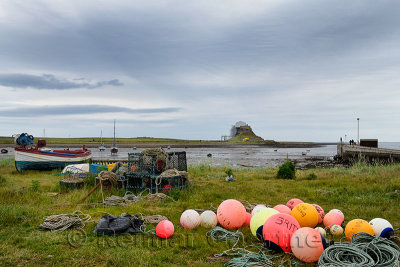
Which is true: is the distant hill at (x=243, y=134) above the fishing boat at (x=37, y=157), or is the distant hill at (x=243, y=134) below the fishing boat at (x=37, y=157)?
above

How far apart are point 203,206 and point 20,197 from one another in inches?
261

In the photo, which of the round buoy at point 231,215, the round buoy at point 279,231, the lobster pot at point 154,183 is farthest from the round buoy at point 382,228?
the lobster pot at point 154,183

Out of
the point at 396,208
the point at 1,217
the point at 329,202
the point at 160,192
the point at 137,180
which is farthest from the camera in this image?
the point at 137,180

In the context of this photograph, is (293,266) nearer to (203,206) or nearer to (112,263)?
(112,263)

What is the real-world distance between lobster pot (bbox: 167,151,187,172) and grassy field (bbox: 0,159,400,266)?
49.7 inches

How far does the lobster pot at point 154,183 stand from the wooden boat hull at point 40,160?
12.9m

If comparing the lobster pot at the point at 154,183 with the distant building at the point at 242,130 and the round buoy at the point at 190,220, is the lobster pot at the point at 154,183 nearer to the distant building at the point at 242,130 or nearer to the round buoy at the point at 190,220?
the round buoy at the point at 190,220

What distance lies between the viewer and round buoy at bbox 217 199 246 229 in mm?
7215

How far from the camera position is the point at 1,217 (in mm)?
7562

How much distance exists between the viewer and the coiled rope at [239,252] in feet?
16.8

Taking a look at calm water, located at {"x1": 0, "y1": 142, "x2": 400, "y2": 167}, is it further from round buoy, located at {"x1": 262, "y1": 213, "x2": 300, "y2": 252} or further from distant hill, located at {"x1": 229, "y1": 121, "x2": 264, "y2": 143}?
distant hill, located at {"x1": 229, "y1": 121, "x2": 264, "y2": 143}

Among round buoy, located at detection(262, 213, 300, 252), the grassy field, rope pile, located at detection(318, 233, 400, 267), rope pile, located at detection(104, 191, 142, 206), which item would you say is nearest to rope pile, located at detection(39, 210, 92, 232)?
the grassy field

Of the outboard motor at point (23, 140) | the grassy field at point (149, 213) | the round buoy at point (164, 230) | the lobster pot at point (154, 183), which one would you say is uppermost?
the outboard motor at point (23, 140)

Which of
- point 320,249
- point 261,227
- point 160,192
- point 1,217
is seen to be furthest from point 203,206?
point 1,217
